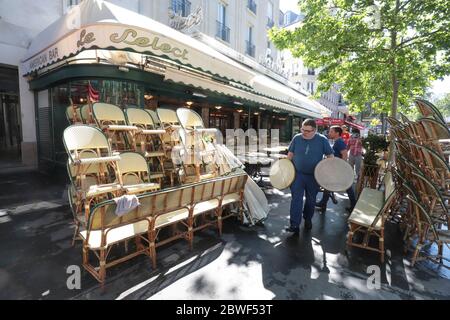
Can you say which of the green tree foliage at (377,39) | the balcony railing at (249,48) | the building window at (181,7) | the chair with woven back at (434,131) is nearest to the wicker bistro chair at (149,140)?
the chair with woven back at (434,131)

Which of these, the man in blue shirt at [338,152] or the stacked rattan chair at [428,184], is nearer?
the stacked rattan chair at [428,184]

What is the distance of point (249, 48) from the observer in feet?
52.6

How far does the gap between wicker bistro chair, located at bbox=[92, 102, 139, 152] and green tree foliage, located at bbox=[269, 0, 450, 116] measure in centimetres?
565

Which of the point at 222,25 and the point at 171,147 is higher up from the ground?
the point at 222,25

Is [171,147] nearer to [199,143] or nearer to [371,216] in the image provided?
[199,143]

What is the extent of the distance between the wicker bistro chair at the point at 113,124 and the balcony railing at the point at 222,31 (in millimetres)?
9852

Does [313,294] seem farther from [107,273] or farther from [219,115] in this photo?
[219,115]

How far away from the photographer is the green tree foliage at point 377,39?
5871 mm

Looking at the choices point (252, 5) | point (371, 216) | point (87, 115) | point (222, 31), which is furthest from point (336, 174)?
point (252, 5)

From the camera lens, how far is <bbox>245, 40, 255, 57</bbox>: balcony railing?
15.7 metres

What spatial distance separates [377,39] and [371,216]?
5.95 m

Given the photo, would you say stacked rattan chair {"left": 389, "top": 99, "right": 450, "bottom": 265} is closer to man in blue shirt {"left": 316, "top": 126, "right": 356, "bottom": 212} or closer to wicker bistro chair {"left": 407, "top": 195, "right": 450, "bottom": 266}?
wicker bistro chair {"left": 407, "top": 195, "right": 450, "bottom": 266}

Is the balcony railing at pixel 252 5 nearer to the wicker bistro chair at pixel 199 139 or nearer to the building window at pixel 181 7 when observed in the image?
the building window at pixel 181 7
